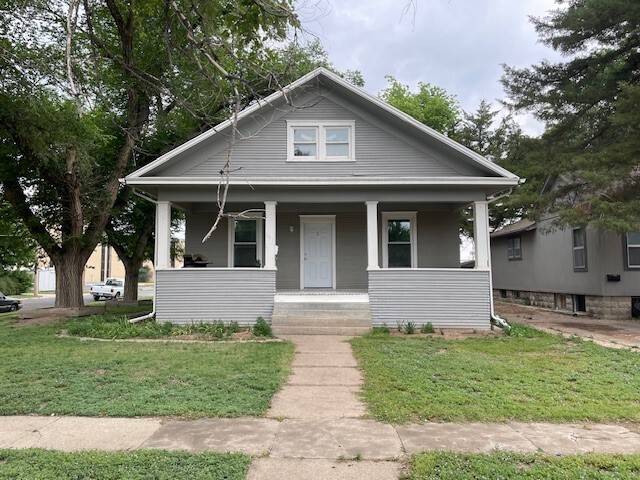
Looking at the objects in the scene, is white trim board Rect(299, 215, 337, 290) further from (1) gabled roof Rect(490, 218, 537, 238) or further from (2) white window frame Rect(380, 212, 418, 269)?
(1) gabled roof Rect(490, 218, 537, 238)

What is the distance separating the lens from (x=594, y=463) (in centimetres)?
347

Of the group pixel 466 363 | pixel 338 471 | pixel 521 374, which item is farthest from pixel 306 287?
pixel 338 471

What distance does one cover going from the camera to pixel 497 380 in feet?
19.6

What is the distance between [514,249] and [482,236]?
951 centimetres

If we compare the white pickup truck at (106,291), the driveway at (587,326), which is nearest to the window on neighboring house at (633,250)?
the driveway at (587,326)

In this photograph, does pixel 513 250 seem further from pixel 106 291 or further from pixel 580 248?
pixel 106 291

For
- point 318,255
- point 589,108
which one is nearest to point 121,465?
point 318,255

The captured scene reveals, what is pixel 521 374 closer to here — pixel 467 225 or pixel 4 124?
pixel 4 124

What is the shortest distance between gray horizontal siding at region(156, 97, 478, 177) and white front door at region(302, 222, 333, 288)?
182 cm

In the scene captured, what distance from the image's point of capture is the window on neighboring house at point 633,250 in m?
13.3

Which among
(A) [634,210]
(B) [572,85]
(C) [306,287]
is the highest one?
(B) [572,85]

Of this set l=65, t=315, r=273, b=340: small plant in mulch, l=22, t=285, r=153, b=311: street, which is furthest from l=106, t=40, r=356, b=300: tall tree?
l=65, t=315, r=273, b=340: small plant in mulch

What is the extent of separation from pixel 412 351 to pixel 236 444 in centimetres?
468

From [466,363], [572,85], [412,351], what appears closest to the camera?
[466,363]
